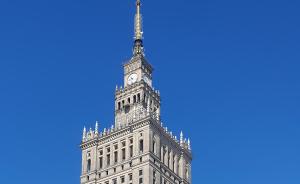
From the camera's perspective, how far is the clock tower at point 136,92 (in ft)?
571

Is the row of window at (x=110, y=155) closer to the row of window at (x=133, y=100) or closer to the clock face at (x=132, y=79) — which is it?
the row of window at (x=133, y=100)

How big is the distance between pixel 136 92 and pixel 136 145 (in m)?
18.5

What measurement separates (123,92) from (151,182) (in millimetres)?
30312

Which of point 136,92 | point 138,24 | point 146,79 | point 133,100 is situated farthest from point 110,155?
point 138,24

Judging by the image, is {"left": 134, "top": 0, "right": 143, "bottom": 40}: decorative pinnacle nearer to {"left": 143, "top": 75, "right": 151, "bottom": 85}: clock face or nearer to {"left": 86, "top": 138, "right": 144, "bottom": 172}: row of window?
{"left": 143, "top": 75, "right": 151, "bottom": 85}: clock face

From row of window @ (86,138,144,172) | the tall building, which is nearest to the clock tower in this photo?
the tall building

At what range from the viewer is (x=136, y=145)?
16275 cm

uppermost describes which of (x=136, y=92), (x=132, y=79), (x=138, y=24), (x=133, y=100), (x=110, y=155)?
(x=138, y=24)

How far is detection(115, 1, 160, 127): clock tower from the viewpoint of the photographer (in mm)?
174000

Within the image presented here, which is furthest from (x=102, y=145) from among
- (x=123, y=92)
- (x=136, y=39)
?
(x=136, y=39)

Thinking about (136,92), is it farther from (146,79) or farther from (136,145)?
(136,145)

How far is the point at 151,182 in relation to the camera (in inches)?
6186

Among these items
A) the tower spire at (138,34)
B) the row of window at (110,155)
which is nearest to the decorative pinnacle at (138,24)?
the tower spire at (138,34)

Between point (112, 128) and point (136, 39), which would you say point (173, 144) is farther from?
point (136, 39)
